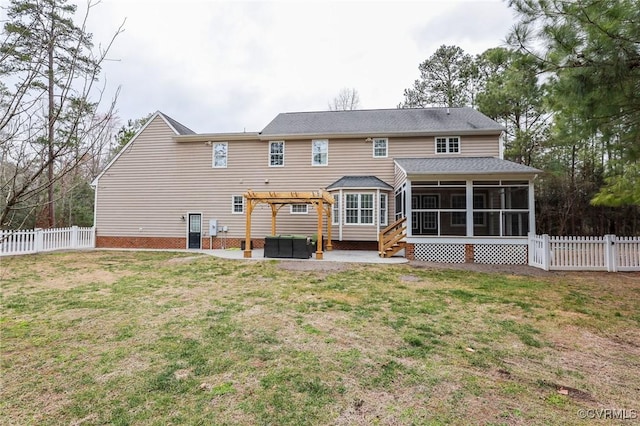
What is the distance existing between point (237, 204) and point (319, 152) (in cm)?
469

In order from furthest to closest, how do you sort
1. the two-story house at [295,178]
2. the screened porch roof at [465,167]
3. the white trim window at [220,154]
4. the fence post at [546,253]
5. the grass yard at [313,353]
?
the white trim window at [220,154]
the two-story house at [295,178]
the screened porch roof at [465,167]
the fence post at [546,253]
the grass yard at [313,353]

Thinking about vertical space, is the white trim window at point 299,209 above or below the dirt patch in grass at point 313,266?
above

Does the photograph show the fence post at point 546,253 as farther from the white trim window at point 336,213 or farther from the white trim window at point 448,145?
the white trim window at point 336,213

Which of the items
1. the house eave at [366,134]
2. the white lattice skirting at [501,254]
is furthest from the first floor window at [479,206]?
the white lattice skirting at [501,254]

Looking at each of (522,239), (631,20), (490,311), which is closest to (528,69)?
(631,20)

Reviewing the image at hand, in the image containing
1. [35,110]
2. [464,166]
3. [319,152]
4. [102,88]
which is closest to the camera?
[35,110]

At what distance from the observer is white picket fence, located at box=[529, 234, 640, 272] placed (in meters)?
9.02

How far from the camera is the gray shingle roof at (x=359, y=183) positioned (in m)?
13.1

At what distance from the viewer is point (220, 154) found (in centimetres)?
1504

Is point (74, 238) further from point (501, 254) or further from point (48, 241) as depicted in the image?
point (501, 254)

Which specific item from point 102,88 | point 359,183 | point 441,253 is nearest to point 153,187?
point 359,183

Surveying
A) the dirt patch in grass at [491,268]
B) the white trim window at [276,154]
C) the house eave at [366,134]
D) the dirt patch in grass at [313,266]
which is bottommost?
the dirt patch in grass at [491,268]

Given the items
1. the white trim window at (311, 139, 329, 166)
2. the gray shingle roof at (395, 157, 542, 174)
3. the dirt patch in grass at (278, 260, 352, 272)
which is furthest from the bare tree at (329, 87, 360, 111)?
the dirt patch in grass at (278, 260, 352, 272)

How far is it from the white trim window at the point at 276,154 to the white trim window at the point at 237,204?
2.23m
